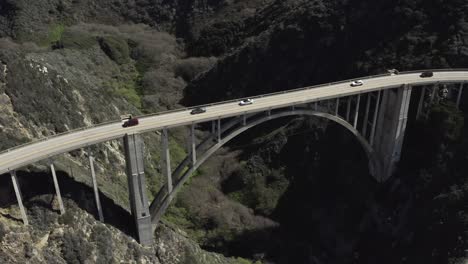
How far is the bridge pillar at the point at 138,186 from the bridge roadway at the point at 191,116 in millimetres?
1138

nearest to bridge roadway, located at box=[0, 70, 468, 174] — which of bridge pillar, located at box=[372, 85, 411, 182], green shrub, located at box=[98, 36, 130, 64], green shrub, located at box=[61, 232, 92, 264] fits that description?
bridge pillar, located at box=[372, 85, 411, 182]

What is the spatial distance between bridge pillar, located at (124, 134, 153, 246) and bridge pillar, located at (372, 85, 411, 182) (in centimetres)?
2522

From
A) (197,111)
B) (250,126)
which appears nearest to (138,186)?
(197,111)

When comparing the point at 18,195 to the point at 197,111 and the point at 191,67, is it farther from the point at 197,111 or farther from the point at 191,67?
the point at 191,67

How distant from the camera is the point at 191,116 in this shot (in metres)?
39.5

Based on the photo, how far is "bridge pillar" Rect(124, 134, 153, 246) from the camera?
3544 cm

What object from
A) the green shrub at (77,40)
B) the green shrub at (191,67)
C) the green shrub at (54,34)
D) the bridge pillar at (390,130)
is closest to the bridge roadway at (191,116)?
the bridge pillar at (390,130)

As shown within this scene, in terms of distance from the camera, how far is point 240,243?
4697 centimetres

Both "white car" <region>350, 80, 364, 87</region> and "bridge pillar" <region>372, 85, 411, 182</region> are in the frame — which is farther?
"white car" <region>350, 80, 364, 87</region>

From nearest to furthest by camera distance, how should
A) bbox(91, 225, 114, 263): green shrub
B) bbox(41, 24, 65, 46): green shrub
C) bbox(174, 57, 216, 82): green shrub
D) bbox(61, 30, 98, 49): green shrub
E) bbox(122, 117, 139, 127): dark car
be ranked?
bbox(91, 225, 114, 263): green shrub < bbox(122, 117, 139, 127): dark car < bbox(174, 57, 216, 82): green shrub < bbox(61, 30, 98, 49): green shrub < bbox(41, 24, 65, 46): green shrub

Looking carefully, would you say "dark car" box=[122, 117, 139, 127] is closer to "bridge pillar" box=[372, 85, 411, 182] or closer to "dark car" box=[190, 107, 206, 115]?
"dark car" box=[190, 107, 206, 115]

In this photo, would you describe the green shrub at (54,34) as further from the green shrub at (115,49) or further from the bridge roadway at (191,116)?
the bridge roadway at (191,116)

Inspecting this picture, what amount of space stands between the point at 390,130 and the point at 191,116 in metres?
21.1

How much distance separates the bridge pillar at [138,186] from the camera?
35.4 meters
